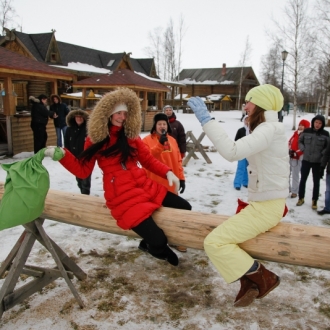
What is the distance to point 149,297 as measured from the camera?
302 cm

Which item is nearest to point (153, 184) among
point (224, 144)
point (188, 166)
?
point (224, 144)

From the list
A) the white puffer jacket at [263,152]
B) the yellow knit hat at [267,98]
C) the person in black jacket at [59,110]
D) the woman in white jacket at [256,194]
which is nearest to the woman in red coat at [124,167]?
the woman in white jacket at [256,194]

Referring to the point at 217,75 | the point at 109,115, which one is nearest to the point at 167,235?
the point at 109,115

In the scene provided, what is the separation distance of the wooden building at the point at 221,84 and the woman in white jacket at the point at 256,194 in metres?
40.0

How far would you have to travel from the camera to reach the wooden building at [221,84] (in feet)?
138

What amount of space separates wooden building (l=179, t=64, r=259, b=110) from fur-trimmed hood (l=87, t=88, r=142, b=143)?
129 ft

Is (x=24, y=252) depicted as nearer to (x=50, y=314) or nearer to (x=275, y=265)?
(x=50, y=314)

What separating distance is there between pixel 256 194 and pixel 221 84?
4318 centimetres

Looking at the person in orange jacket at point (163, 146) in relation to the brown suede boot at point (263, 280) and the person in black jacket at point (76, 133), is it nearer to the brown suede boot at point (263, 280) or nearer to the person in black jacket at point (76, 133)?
the person in black jacket at point (76, 133)

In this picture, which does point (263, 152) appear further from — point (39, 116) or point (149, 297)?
point (39, 116)

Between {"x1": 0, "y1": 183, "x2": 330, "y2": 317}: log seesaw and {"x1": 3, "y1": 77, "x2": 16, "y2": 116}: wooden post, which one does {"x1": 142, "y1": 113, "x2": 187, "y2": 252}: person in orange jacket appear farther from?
{"x1": 3, "y1": 77, "x2": 16, "y2": 116}: wooden post

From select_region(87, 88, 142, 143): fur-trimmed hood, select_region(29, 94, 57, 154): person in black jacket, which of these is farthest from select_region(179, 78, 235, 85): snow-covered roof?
select_region(87, 88, 142, 143): fur-trimmed hood

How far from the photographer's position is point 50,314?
276 centimetres

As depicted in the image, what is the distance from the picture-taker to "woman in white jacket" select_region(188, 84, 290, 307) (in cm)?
212
